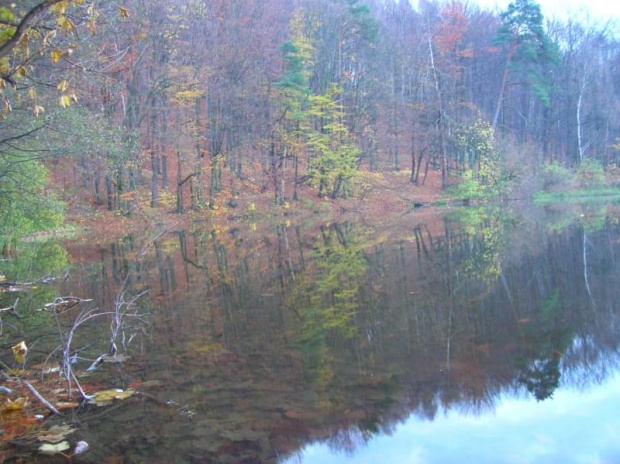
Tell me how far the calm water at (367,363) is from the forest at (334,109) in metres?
12.7

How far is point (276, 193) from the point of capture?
40.0 metres

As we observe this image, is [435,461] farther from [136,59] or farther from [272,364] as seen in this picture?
[136,59]

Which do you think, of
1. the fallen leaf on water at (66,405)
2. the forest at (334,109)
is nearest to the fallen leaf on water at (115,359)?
the fallen leaf on water at (66,405)

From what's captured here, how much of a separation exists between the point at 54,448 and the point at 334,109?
4219cm

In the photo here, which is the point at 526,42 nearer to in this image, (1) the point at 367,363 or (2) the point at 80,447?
(1) the point at 367,363

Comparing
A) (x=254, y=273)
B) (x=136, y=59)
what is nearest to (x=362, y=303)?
(x=254, y=273)

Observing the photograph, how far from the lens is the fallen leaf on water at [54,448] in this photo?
501 centimetres

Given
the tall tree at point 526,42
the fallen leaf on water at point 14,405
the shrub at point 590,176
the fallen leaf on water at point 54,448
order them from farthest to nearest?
the shrub at point 590,176 → the tall tree at point 526,42 → the fallen leaf on water at point 14,405 → the fallen leaf on water at point 54,448

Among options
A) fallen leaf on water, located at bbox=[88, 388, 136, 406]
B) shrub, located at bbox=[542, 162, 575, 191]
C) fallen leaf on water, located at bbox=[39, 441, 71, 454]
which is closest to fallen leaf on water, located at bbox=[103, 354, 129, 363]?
fallen leaf on water, located at bbox=[88, 388, 136, 406]

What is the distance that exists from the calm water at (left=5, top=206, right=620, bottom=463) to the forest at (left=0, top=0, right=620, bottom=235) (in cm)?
1270

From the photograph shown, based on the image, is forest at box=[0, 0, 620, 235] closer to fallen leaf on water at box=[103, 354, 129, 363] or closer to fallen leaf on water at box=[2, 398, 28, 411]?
fallen leaf on water at box=[103, 354, 129, 363]

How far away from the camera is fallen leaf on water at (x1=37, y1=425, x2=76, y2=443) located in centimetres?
522

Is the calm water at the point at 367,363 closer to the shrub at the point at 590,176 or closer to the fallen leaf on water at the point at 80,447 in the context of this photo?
the fallen leaf on water at the point at 80,447

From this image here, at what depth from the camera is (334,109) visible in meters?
45.4
